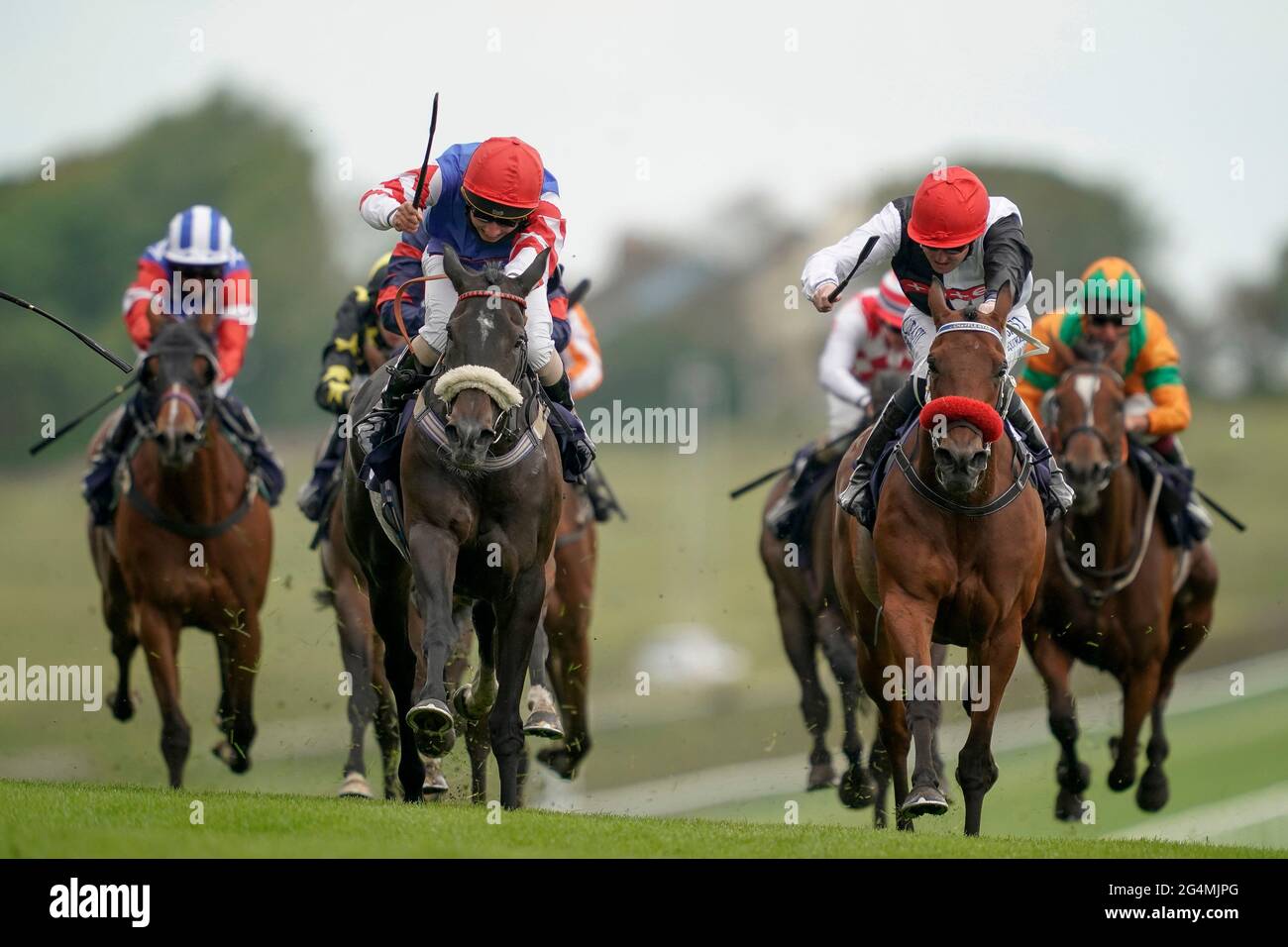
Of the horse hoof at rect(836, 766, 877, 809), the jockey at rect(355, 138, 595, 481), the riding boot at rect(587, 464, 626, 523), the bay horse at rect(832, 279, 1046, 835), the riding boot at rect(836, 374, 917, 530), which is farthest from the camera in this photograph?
the riding boot at rect(587, 464, 626, 523)

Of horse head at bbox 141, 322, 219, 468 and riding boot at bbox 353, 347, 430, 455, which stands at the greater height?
horse head at bbox 141, 322, 219, 468

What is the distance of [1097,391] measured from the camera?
1229 centimetres

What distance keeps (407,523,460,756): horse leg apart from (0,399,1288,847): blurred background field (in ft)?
8.32

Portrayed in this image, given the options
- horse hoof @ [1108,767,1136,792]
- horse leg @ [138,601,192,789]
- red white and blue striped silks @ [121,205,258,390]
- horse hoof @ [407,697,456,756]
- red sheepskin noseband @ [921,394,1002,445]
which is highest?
red white and blue striped silks @ [121,205,258,390]

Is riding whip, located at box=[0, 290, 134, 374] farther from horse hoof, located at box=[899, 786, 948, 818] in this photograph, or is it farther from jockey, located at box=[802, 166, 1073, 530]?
horse hoof, located at box=[899, 786, 948, 818]

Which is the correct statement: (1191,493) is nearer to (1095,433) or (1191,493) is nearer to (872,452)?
(1095,433)

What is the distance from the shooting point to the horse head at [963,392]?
8852 millimetres

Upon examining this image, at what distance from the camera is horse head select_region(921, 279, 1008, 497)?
8.85 meters

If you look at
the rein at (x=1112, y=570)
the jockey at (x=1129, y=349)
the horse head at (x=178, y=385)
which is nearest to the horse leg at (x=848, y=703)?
the rein at (x=1112, y=570)

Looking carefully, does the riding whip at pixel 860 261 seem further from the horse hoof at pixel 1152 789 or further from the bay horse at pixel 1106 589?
the horse hoof at pixel 1152 789

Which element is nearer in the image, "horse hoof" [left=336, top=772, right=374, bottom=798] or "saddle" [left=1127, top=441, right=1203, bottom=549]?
"horse hoof" [left=336, top=772, right=374, bottom=798]

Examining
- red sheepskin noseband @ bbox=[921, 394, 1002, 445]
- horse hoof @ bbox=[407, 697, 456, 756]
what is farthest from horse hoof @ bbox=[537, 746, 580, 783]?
red sheepskin noseband @ bbox=[921, 394, 1002, 445]
